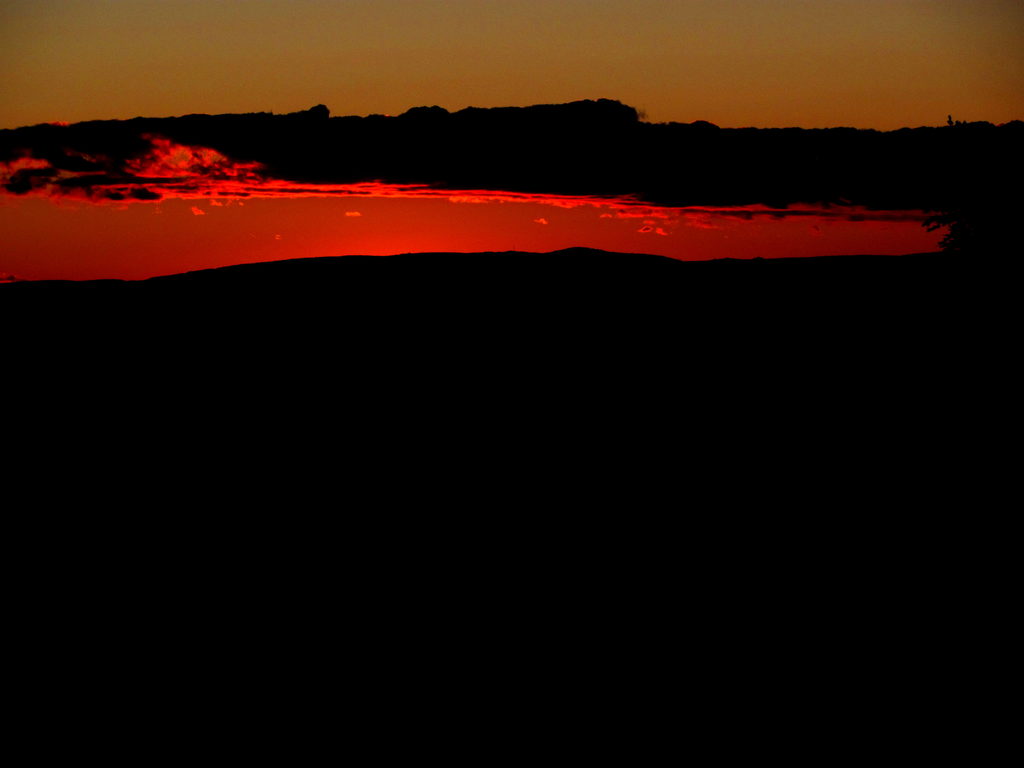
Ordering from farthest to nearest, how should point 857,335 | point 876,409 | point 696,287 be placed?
point 696,287, point 857,335, point 876,409

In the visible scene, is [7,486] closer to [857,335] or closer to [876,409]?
[876,409]

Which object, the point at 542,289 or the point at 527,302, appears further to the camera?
the point at 542,289

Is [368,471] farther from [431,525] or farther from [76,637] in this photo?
[76,637]

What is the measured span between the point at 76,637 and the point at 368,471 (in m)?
6.40

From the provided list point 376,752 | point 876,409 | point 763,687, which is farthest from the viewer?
point 876,409

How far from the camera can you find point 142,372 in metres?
24.2

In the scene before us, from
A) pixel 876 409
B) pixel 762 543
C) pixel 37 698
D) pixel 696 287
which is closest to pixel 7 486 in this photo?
pixel 37 698

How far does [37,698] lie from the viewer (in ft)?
30.3

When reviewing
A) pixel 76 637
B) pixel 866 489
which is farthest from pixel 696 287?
pixel 76 637

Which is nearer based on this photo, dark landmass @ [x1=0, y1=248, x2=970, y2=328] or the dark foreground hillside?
the dark foreground hillside

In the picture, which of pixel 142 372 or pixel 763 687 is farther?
pixel 142 372

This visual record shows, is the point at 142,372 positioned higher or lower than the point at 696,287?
lower

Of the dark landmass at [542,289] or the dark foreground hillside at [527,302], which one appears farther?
the dark landmass at [542,289]

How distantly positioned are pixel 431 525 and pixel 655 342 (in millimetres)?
13035
